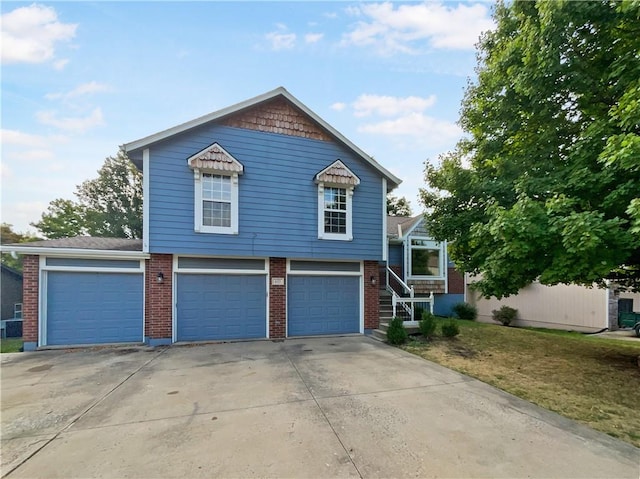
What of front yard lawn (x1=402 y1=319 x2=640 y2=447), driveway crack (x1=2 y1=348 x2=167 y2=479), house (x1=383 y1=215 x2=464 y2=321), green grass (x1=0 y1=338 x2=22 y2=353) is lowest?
green grass (x1=0 y1=338 x2=22 y2=353)

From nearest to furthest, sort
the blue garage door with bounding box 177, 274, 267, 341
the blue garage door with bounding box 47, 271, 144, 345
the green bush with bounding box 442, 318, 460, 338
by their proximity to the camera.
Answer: the blue garage door with bounding box 47, 271, 144, 345 < the blue garage door with bounding box 177, 274, 267, 341 < the green bush with bounding box 442, 318, 460, 338

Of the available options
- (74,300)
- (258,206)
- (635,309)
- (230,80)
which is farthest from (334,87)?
(635,309)

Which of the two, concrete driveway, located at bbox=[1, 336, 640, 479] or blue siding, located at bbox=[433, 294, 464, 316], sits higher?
concrete driveway, located at bbox=[1, 336, 640, 479]

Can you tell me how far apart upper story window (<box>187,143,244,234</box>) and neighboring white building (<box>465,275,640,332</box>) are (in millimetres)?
11579

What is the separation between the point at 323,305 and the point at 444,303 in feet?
28.4

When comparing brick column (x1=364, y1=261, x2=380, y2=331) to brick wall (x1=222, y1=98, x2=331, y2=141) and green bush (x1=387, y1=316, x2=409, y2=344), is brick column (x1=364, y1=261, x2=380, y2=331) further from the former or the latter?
brick wall (x1=222, y1=98, x2=331, y2=141)

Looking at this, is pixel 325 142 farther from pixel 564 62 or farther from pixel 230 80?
pixel 564 62

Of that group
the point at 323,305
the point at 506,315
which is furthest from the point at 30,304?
the point at 506,315

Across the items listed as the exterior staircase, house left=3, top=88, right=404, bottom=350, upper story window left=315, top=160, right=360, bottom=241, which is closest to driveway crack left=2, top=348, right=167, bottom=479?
house left=3, top=88, right=404, bottom=350

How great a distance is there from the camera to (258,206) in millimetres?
9062

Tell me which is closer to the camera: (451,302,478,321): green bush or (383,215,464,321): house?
(383,215,464,321): house

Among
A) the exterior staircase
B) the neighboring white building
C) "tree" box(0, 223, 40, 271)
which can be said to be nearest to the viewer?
the exterior staircase

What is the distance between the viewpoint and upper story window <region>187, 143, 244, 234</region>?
8.51 meters

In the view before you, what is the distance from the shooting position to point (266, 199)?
9.16 metres
